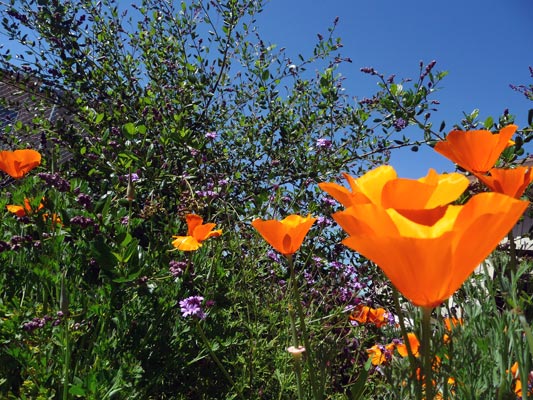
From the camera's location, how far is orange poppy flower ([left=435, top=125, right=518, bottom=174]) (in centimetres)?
95

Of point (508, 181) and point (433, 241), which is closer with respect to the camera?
point (433, 241)

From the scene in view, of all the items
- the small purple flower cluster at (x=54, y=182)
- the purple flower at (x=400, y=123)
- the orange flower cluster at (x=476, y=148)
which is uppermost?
the purple flower at (x=400, y=123)

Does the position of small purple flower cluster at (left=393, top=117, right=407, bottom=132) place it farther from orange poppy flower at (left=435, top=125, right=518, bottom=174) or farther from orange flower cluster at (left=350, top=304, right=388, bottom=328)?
orange poppy flower at (left=435, top=125, right=518, bottom=174)

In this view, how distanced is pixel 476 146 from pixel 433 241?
→ 55 cm

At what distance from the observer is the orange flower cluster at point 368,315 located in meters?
2.05

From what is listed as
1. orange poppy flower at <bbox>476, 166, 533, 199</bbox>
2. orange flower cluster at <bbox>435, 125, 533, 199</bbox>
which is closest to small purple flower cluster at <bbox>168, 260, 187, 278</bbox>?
orange flower cluster at <bbox>435, 125, 533, 199</bbox>

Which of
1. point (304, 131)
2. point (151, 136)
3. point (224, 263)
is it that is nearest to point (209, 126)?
point (151, 136)

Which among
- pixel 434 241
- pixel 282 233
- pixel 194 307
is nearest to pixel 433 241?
pixel 434 241

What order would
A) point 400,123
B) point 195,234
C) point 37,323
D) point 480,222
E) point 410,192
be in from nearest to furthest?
point 480,222 → point 410,192 → point 37,323 → point 195,234 → point 400,123

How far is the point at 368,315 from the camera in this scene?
2.17 m

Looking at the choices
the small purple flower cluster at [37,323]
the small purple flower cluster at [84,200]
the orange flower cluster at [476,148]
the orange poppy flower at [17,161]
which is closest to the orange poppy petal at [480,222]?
the orange flower cluster at [476,148]

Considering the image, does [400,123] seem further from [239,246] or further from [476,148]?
[476,148]

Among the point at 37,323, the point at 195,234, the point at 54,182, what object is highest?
the point at 54,182

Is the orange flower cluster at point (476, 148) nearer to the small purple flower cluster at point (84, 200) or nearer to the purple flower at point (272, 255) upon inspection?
the small purple flower cluster at point (84, 200)
